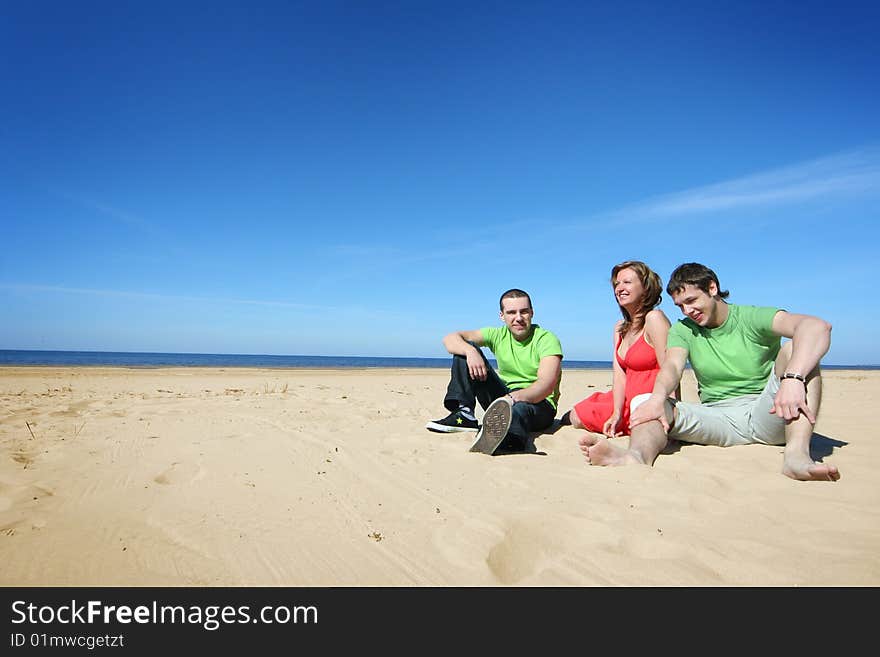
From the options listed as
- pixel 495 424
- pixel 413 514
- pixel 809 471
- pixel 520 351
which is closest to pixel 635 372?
pixel 520 351

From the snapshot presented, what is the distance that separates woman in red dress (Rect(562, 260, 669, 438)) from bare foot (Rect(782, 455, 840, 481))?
3.71ft

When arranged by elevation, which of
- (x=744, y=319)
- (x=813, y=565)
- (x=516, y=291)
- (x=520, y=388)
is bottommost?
(x=813, y=565)

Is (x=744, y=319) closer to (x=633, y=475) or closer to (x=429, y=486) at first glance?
(x=633, y=475)

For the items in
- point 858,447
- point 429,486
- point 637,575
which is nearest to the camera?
point 637,575

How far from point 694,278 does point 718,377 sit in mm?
759

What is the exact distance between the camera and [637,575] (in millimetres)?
1760

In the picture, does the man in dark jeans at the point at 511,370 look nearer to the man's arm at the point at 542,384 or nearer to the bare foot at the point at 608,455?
the man's arm at the point at 542,384

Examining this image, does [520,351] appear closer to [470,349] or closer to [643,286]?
[470,349]

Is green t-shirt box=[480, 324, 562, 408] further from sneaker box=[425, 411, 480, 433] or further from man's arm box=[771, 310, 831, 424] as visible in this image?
man's arm box=[771, 310, 831, 424]

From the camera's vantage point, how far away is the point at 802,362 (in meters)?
2.83

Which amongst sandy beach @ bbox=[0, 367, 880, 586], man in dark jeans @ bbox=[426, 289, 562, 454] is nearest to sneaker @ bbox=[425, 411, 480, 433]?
man in dark jeans @ bbox=[426, 289, 562, 454]
